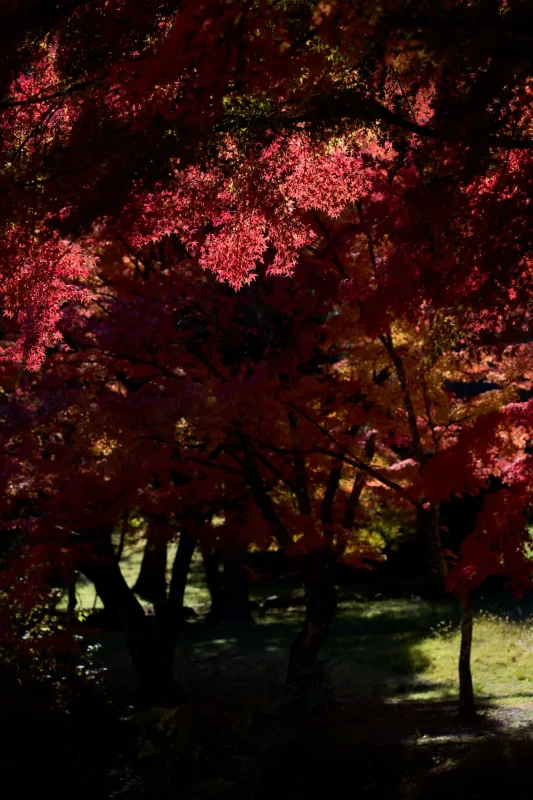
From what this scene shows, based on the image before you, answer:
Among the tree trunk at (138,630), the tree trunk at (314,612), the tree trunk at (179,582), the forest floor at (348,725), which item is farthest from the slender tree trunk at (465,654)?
the tree trunk at (138,630)

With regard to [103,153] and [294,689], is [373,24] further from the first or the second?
[294,689]

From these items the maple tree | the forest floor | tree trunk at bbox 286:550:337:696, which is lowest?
the forest floor

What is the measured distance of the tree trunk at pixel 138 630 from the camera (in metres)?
11.6

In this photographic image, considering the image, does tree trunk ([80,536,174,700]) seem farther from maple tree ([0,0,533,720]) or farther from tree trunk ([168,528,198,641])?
tree trunk ([168,528,198,641])

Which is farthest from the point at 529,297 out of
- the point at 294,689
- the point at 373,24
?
the point at 294,689

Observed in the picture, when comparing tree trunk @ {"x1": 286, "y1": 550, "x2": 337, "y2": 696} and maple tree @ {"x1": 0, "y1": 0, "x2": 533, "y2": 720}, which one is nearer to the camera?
maple tree @ {"x1": 0, "y1": 0, "x2": 533, "y2": 720}

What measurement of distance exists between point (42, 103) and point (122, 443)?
4145 mm

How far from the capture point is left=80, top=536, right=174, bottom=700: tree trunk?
11601mm

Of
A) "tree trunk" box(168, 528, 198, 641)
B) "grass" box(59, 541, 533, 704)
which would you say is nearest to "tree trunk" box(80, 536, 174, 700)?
"tree trunk" box(168, 528, 198, 641)

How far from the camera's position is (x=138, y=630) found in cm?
1170

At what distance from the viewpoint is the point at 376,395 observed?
997cm

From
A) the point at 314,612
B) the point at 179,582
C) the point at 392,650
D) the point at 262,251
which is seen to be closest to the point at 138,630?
the point at 179,582

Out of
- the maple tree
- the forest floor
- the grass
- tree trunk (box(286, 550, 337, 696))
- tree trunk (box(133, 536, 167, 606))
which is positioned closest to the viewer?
the maple tree

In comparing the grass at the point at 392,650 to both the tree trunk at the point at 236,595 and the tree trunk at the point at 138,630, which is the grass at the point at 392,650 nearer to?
the tree trunk at the point at 236,595
